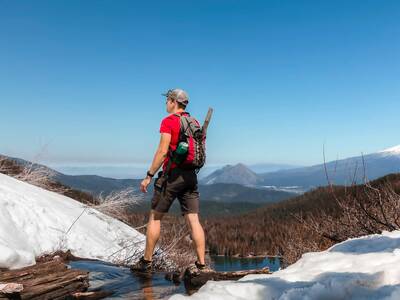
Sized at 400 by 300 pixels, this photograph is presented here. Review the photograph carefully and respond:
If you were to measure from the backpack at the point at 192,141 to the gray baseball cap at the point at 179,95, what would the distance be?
0.73ft

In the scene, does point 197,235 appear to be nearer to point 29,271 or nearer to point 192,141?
point 192,141

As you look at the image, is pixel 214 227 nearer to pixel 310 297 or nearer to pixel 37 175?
pixel 37 175

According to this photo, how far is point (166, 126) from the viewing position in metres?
6.02

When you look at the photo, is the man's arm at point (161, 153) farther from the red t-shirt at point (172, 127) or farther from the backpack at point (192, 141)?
the backpack at point (192, 141)

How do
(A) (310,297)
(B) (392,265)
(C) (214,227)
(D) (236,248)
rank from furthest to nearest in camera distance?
1. (C) (214,227)
2. (D) (236,248)
3. (B) (392,265)
4. (A) (310,297)

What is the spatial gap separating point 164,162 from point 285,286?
8.81 feet

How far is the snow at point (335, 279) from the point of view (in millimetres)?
3787

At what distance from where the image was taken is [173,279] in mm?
6273

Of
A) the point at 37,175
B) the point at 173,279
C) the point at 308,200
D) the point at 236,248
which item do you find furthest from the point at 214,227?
the point at 173,279

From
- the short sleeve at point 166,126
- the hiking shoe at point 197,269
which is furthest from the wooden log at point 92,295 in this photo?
the short sleeve at point 166,126

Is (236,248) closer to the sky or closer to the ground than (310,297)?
closer to the ground

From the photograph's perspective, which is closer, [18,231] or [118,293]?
[118,293]

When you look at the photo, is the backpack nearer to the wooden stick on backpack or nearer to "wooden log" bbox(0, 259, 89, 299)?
the wooden stick on backpack

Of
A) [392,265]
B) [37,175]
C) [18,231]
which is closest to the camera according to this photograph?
[392,265]
